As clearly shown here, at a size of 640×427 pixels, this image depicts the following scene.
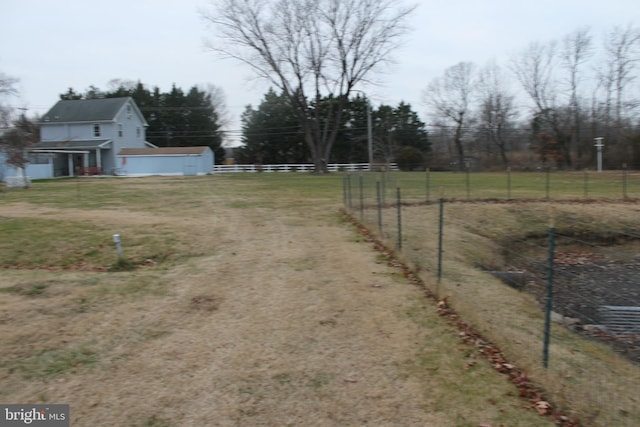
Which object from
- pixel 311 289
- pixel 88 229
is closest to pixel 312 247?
pixel 311 289

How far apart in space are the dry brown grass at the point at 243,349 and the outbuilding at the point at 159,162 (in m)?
39.5

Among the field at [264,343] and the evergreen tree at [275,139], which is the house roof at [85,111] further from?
the field at [264,343]

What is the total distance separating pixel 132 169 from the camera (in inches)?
1860

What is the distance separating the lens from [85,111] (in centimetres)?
4850

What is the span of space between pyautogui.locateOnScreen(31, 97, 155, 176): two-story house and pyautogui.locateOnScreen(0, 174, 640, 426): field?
37956 mm

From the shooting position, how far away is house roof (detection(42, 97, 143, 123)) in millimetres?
47562

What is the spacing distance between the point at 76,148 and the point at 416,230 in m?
40.1

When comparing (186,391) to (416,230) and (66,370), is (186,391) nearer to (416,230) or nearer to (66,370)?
(66,370)

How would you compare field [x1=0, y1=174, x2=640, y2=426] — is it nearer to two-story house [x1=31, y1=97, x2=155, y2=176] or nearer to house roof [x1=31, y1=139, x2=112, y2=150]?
house roof [x1=31, y1=139, x2=112, y2=150]

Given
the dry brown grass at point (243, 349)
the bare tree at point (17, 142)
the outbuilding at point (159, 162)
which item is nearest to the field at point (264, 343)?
the dry brown grass at point (243, 349)

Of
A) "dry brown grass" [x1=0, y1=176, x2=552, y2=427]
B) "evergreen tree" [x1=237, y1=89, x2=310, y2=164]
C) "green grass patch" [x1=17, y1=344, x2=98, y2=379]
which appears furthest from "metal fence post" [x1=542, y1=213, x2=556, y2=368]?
"evergreen tree" [x1=237, y1=89, x2=310, y2=164]

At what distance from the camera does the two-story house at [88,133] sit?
45.8 meters

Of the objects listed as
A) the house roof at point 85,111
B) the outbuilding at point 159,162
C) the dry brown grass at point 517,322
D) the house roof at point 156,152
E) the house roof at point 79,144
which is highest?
the house roof at point 85,111

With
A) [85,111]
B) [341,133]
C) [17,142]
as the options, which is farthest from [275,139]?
[17,142]
